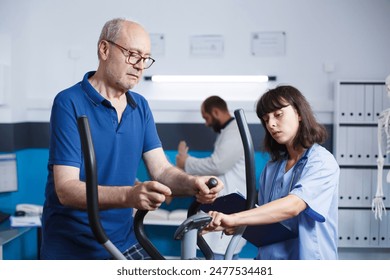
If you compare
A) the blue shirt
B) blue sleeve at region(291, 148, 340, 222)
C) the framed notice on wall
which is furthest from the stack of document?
blue sleeve at region(291, 148, 340, 222)

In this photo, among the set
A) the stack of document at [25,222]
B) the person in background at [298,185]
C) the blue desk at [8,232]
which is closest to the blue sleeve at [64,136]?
the person in background at [298,185]

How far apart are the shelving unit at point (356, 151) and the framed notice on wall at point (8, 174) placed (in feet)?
4.68

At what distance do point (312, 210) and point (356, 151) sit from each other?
1.38 m

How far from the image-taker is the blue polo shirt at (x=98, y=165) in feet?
3.38

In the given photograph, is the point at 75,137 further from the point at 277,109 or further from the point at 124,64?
the point at 277,109

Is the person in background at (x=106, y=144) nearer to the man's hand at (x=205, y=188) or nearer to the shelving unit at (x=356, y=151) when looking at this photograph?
the man's hand at (x=205, y=188)

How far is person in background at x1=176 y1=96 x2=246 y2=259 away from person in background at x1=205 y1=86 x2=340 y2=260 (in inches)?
42.8

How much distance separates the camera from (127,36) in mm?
1056

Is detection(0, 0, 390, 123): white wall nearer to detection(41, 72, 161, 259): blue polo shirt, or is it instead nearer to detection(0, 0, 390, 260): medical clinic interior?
detection(0, 0, 390, 260): medical clinic interior

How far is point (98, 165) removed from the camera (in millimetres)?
1052

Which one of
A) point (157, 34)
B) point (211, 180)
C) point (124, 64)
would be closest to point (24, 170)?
point (157, 34)

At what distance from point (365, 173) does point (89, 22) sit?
4.53ft

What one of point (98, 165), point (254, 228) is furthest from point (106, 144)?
point (254, 228)

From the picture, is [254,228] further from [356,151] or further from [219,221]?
[356,151]
